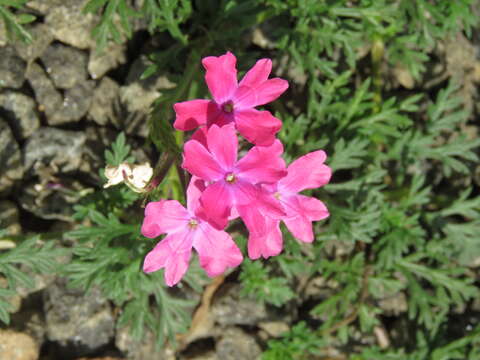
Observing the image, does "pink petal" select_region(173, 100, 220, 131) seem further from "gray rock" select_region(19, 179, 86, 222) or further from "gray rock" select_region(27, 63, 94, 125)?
"gray rock" select_region(27, 63, 94, 125)

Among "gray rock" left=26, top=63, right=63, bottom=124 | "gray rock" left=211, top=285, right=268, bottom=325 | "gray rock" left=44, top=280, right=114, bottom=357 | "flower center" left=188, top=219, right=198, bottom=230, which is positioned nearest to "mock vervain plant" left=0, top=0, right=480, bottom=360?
"flower center" left=188, top=219, right=198, bottom=230

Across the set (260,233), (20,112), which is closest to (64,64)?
(20,112)

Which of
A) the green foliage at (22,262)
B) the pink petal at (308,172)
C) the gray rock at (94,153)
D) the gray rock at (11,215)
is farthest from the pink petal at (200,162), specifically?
the gray rock at (11,215)

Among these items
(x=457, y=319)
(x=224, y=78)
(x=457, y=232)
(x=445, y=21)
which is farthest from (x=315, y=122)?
(x=457, y=319)

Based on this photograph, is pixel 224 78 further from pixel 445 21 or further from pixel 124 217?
pixel 445 21

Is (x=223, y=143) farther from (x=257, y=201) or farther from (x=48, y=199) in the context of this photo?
(x=48, y=199)

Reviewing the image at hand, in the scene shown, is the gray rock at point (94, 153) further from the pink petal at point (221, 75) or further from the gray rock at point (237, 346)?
the pink petal at point (221, 75)
